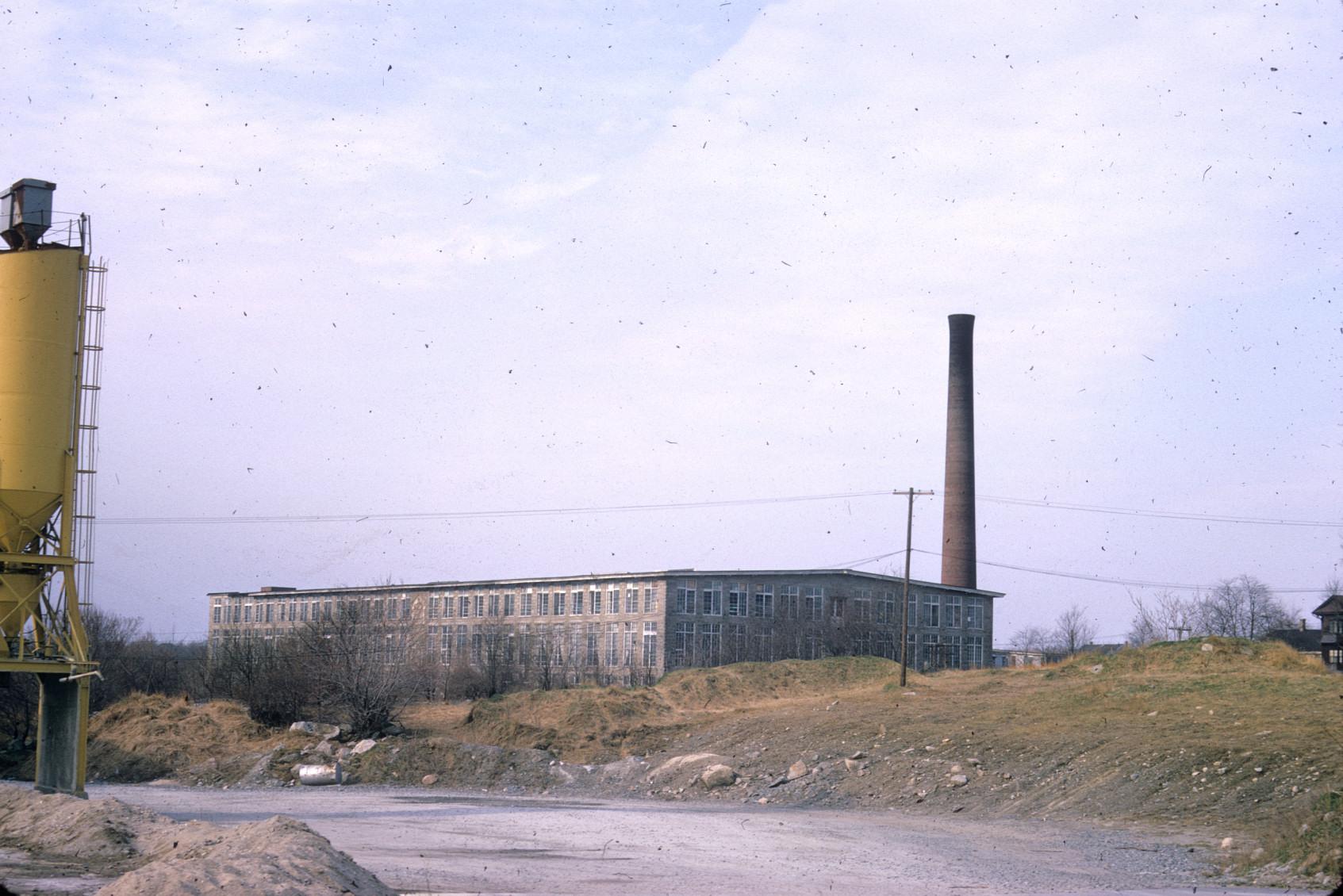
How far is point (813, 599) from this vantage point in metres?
70.8

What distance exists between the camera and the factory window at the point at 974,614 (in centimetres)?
7481

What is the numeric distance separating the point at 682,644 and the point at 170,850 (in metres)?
53.4

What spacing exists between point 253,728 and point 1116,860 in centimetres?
2847

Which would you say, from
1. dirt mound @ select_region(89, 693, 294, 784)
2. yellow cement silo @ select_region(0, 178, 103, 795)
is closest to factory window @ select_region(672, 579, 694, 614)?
dirt mound @ select_region(89, 693, 294, 784)

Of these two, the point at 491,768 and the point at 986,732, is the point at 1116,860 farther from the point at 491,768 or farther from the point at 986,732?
the point at 491,768

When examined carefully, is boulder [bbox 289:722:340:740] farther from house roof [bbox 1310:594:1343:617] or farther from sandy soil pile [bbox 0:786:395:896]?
house roof [bbox 1310:594:1343:617]

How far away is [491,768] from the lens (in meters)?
34.4

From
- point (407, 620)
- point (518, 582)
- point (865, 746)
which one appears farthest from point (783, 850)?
point (518, 582)

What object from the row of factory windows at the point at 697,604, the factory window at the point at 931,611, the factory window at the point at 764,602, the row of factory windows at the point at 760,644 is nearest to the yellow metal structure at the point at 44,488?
the row of factory windows at the point at 697,604

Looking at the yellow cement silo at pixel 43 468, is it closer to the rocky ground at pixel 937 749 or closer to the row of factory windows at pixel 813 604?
the rocky ground at pixel 937 749

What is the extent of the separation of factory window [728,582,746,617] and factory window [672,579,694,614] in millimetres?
2334

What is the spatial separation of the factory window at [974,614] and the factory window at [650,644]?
20148mm

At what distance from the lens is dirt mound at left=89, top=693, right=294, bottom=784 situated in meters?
35.4

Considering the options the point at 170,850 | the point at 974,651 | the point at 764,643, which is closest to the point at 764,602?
the point at 764,643
